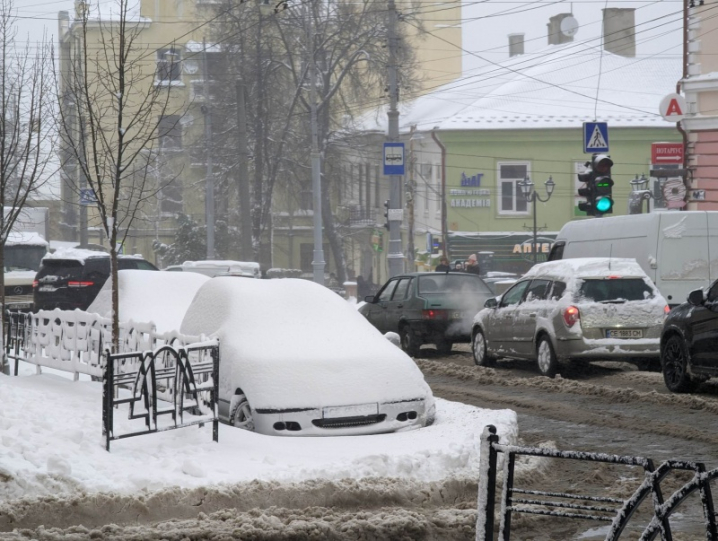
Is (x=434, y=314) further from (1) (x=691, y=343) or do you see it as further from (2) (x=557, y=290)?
(1) (x=691, y=343)

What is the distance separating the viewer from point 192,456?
911 centimetres

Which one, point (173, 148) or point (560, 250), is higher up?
point (173, 148)

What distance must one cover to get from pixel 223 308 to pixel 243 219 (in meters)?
34.2

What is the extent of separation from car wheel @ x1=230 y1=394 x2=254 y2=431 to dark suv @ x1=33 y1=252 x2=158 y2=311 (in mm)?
16474

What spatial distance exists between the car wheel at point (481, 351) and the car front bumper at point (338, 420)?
808cm

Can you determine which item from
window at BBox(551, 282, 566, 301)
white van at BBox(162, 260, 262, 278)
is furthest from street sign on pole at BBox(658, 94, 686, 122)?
white van at BBox(162, 260, 262, 278)

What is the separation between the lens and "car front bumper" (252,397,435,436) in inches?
404

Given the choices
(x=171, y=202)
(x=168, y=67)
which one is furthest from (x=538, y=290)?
(x=171, y=202)

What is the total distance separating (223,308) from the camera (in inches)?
466

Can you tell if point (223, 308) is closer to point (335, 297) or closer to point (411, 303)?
point (335, 297)

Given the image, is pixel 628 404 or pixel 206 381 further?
pixel 628 404

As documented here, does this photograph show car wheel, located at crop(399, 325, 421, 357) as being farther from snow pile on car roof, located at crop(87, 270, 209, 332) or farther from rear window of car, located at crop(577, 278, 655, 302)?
snow pile on car roof, located at crop(87, 270, 209, 332)

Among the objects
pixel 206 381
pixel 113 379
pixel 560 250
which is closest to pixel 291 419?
pixel 206 381

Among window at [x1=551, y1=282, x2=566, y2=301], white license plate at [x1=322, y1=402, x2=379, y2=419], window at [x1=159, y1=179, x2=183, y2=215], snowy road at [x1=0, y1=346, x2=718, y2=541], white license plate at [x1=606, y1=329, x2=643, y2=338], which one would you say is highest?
window at [x1=159, y1=179, x2=183, y2=215]
